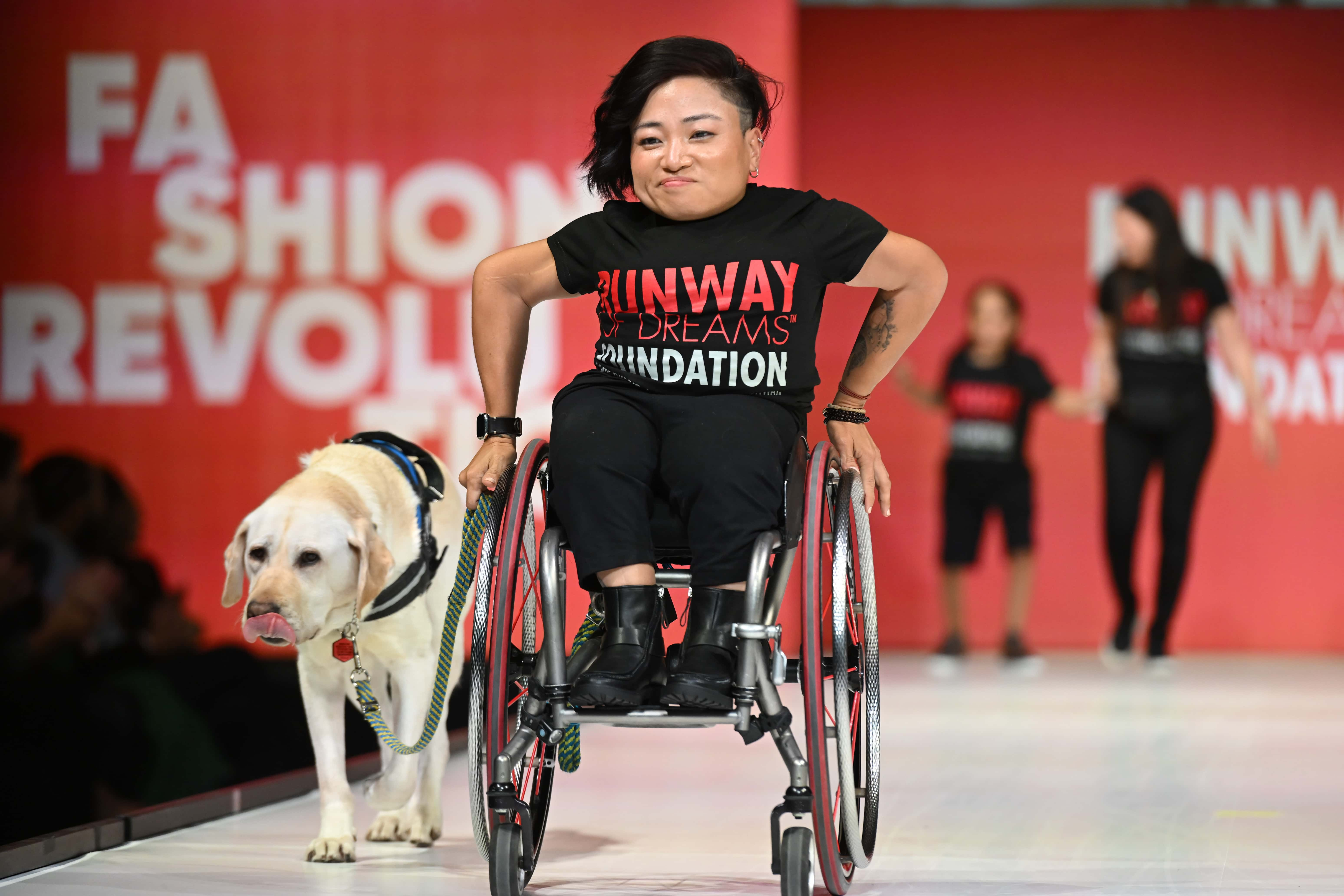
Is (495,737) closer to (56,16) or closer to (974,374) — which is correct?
(56,16)

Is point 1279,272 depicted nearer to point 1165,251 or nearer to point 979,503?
point 1165,251

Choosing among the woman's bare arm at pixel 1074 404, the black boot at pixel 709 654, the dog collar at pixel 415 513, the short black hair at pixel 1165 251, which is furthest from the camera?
the woman's bare arm at pixel 1074 404

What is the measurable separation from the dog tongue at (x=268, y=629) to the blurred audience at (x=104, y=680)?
0.59 meters

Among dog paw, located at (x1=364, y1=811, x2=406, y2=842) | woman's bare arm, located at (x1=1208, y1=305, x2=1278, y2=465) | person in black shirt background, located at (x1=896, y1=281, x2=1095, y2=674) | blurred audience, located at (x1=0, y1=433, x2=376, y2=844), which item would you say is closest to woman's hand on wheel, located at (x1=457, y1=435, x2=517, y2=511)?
dog paw, located at (x1=364, y1=811, x2=406, y2=842)

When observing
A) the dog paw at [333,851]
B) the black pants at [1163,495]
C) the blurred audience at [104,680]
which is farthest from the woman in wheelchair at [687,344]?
the black pants at [1163,495]

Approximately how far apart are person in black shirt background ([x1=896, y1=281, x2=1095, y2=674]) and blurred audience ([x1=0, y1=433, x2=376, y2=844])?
118 inches

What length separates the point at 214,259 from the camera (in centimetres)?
586

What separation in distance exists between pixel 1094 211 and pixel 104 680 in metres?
4.87

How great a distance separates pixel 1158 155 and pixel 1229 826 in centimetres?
503

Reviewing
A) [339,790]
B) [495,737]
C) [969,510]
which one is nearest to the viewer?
[495,737]

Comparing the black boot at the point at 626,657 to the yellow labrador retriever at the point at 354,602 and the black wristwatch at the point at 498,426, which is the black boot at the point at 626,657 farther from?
the yellow labrador retriever at the point at 354,602

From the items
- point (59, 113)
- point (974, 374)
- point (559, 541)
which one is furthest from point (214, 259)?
point (559, 541)

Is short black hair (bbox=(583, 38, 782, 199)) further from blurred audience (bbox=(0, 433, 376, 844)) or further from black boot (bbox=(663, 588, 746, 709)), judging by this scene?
blurred audience (bbox=(0, 433, 376, 844))

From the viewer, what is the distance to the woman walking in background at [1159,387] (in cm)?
661
